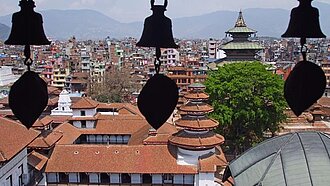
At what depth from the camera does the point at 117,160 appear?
1614 centimetres

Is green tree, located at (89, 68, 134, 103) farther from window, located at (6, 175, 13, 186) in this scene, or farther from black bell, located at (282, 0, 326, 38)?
black bell, located at (282, 0, 326, 38)

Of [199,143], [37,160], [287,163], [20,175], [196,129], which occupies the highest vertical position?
[287,163]

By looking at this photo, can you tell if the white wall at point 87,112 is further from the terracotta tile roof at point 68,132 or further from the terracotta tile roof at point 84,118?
the terracotta tile roof at point 68,132

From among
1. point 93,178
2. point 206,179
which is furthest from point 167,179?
point 93,178

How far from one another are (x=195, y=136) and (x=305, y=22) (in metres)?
14.4

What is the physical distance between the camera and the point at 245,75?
21.6 meters

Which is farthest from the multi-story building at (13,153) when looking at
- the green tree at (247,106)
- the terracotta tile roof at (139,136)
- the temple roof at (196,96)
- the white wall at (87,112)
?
the green tree at (247,106)

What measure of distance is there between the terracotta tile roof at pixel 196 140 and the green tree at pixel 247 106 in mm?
3616

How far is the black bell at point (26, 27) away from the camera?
2420 mm

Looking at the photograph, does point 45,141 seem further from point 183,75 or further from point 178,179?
point 183,75

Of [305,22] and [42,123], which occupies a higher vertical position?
[305,22]

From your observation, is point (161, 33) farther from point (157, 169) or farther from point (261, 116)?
point (261, 116)

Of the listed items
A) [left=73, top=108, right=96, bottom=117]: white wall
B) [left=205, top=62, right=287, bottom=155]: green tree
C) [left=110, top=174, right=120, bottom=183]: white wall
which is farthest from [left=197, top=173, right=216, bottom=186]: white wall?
[left=73, top=108, right=96, bottom=117]: white wall

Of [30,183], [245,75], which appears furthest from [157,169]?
[245,75]
